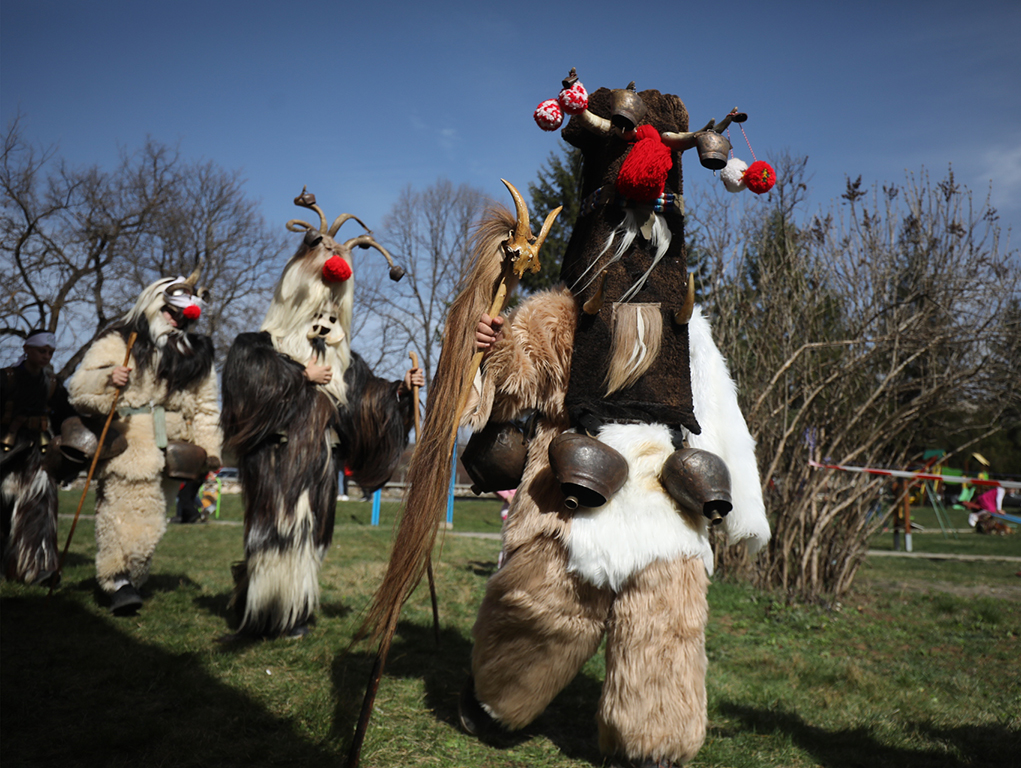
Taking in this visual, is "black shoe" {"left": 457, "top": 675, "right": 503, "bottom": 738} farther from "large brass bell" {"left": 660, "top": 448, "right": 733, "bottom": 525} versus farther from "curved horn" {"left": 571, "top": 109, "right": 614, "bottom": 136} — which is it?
"curved horn" {"left": 571, "top": 109, "right": 614, "bottom": 136}

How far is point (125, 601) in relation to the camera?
4.26 meters

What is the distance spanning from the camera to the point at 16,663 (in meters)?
3.36

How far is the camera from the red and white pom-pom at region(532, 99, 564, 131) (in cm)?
256

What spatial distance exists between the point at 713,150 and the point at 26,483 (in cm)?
501

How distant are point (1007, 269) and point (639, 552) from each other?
5.29 m

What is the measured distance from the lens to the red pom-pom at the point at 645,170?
253 centimetres

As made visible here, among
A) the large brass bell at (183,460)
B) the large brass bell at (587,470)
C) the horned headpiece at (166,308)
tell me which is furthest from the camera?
the horned headpiece at (166,308)

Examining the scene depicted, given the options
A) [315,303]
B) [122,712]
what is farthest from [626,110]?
[122,712]

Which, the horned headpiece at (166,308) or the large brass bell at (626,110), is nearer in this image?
the large brass bell at (626,110)

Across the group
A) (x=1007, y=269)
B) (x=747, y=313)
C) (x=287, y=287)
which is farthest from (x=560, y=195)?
(x=287, y=287)

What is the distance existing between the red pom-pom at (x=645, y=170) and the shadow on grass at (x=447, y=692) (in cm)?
215

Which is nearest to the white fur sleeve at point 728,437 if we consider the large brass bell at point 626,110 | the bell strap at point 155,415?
the large brass bell at point 626,110

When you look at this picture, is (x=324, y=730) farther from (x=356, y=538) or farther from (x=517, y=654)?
(x=356, y=538)

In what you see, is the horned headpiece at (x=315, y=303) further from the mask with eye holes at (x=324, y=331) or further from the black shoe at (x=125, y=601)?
the black shoe at (x=125, y=601)
